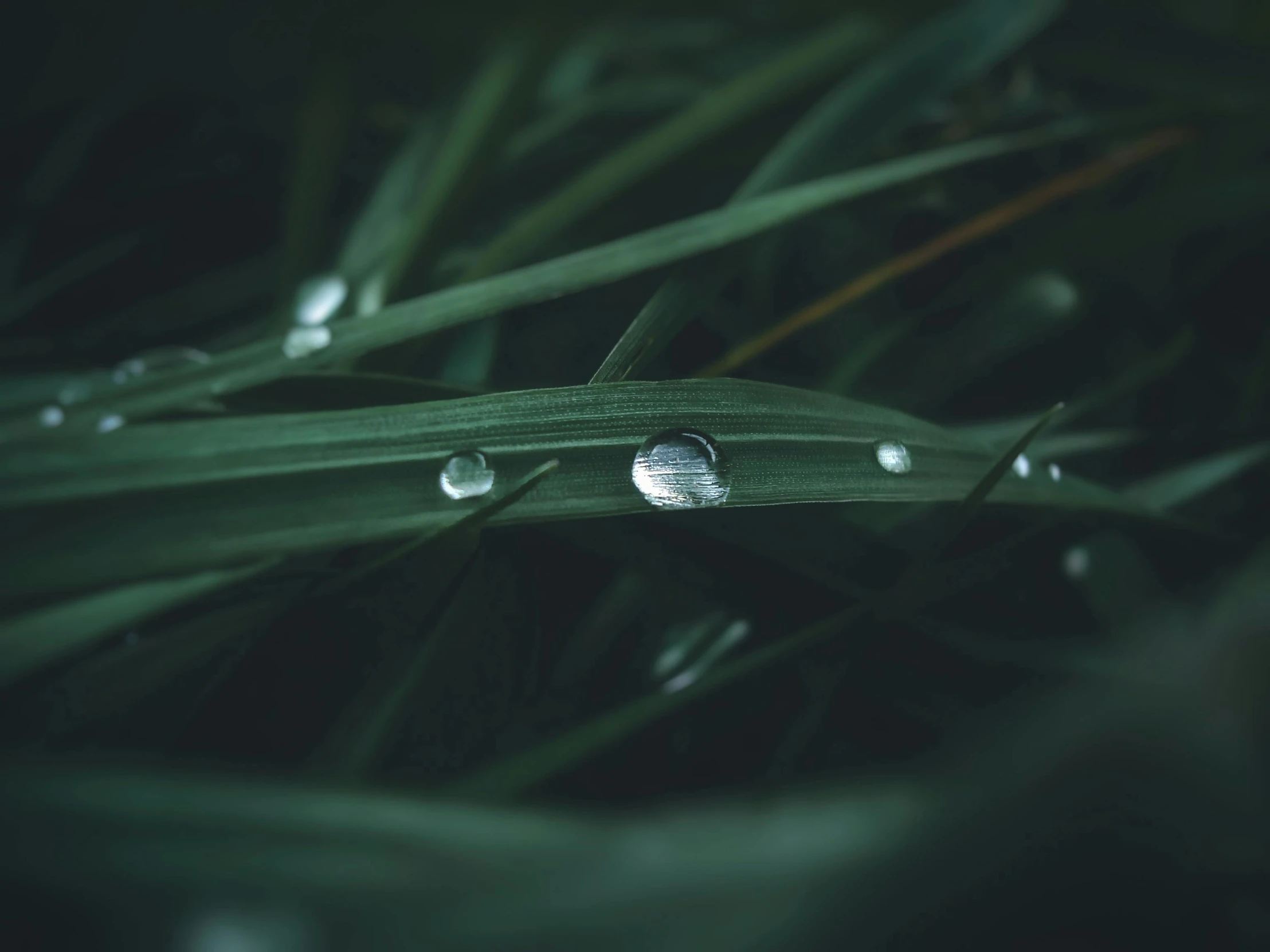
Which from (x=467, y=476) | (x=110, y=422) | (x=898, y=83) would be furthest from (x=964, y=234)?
(x=110, y=422)

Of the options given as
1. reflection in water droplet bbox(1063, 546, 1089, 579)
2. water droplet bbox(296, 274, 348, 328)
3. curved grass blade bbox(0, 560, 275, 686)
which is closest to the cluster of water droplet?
water droplet bbox(296, 274, 348, 328)

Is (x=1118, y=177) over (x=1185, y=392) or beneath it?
over

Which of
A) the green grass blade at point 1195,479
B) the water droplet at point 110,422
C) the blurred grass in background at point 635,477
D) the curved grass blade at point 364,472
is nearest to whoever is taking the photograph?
the blurred grass in background at point 635,477

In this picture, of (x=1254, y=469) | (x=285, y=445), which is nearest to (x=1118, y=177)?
(x=1254, y=469)

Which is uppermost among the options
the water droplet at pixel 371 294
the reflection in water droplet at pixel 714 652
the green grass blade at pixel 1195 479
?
the water droplet at pixel 371 294

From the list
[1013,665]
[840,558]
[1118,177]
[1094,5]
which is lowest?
[1013,665]

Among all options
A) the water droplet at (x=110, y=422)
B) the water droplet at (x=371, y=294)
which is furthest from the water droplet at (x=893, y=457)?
the water droplet at (x=110, y=422)

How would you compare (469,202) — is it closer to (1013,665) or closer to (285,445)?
(285,445)

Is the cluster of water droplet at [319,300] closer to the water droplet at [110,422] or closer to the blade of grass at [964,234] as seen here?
the water droplet at [110,422]
